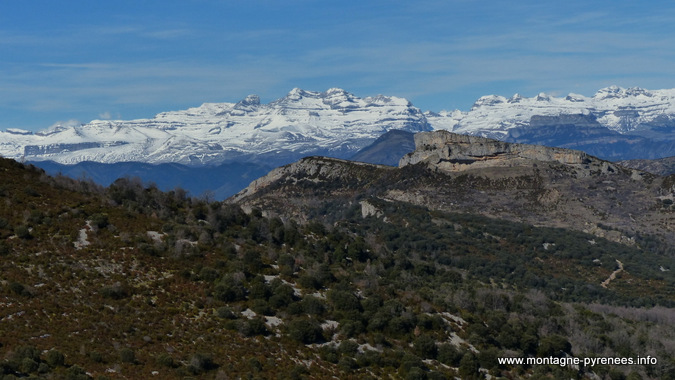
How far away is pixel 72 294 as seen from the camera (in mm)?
46969

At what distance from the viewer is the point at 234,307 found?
51.3 metres

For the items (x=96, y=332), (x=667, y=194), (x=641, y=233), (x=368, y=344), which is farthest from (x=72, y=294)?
(x=667, y=194)

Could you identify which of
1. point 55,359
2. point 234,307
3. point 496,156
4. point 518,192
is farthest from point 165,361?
point 496,156

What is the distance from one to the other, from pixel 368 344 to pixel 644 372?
22.2 meters

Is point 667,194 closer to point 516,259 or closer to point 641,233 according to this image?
point 641,233

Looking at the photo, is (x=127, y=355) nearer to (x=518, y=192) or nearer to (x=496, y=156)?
(x=518, y=192)

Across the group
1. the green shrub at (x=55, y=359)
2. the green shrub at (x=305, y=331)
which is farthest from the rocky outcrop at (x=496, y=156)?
the green shrub at (x=55, y=359)

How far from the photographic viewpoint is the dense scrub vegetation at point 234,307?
42531 mm

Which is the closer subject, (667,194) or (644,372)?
(644,372)

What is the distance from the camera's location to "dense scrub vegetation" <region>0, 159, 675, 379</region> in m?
42.5

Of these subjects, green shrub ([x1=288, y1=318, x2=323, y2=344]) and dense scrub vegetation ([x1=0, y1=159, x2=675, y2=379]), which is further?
green shrub ([x1=288, y1=318, x2=323, y2=344])

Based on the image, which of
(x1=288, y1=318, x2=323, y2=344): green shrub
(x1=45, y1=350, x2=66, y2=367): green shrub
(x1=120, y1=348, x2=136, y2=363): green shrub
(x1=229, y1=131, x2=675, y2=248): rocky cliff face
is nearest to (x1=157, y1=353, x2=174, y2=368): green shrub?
(x1=120, y1=348, x2=136, y2=363): green shrub

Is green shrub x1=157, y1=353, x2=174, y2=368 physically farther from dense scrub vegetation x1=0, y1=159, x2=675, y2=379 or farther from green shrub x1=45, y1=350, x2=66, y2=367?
green shrub x1=45, y1=350, x2=66, y2=367

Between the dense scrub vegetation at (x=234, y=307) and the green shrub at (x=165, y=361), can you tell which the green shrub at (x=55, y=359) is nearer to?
the dense scrub vegetation at (x=234, y=307)
